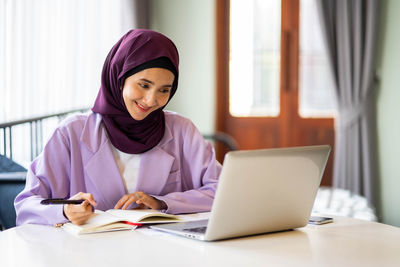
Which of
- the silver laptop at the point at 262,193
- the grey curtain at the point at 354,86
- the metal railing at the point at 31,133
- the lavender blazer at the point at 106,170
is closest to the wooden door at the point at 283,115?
the grey curtain at the point at 354,86

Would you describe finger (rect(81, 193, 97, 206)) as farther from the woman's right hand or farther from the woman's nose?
the woman's nose

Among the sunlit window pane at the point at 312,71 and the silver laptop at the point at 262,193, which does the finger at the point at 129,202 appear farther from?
the sunlit window pane at the point at 312,71

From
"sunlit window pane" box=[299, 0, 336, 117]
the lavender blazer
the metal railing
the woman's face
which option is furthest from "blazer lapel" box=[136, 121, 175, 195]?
"sunlit window pane" box=[299, 0, 336, 117]

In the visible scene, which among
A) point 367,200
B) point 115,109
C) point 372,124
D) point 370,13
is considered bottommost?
point 367,200

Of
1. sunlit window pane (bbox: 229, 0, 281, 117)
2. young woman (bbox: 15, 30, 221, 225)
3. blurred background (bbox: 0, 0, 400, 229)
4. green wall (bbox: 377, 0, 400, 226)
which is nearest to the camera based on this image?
young woman (bbox: 15, 30, 221, 225)

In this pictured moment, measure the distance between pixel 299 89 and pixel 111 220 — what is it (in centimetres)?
393

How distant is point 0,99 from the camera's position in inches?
130

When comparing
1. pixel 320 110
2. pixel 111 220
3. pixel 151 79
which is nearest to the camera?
pixel 111 220

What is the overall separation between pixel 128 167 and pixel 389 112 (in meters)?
2.95

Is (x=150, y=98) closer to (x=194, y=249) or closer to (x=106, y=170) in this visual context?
(x=106, y=170)

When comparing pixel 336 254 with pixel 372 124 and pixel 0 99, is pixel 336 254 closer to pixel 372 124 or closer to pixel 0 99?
pixel 0 99

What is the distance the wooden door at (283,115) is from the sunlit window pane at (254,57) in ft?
0.21

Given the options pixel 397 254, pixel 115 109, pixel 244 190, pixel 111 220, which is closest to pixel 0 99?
pixel 115 109

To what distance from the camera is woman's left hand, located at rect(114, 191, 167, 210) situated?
167cm
